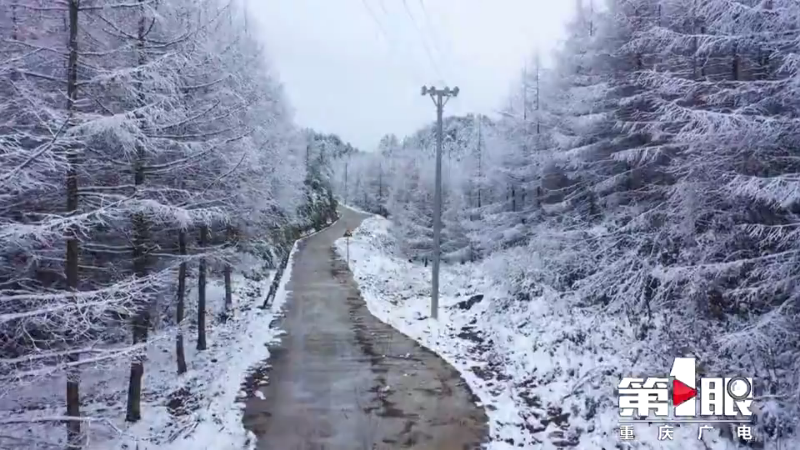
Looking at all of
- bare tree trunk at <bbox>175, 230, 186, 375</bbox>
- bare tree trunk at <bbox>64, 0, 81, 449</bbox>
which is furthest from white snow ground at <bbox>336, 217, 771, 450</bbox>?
bare tree trunk at <bbox>175, 230, 186, 375</bbox>

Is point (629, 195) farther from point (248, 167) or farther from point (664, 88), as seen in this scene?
point (248, 167)

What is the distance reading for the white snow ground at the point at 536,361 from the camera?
8.71m

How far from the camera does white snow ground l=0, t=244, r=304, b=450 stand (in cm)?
915

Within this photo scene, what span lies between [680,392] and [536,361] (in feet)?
13.6

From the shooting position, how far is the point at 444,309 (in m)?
20.2

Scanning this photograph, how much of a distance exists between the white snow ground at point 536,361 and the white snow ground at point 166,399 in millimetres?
4982

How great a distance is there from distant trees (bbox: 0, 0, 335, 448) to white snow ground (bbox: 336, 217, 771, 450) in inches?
267

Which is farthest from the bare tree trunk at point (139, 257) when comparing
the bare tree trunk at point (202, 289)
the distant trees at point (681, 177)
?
the distant trees at point (681, 177)

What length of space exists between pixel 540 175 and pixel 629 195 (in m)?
5.60

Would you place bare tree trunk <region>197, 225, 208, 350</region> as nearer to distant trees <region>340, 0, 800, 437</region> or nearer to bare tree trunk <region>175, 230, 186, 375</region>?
bare tree trunk <region>175, 230, 186, 375</region>

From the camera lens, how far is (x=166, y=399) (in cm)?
1237

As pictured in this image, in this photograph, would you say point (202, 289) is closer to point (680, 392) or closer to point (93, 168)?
point (93, 168)
